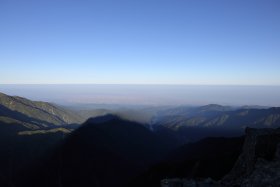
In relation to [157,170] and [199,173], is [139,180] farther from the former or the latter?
[199,173]

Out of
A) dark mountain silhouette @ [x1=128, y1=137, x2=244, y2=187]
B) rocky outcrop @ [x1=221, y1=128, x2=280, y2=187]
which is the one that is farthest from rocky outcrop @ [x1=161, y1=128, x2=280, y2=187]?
dark mountain silhouette @ [x1=128, y1=137, x2=244, y2=187]

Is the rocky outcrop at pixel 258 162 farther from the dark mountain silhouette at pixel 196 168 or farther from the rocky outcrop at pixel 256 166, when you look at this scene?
the dark mountain silhouette at pixel 196 168

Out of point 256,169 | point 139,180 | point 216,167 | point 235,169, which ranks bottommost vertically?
point 139,180

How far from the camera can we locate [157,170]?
179875 mm

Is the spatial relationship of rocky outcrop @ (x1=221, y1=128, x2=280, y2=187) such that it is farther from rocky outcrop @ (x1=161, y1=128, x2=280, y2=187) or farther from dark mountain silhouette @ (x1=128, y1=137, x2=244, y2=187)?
dark mountain silhouette @ (x1=128, y1=137, x2=244, y2=187)

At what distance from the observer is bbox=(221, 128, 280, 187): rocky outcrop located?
3334cm

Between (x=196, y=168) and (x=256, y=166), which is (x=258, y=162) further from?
(x=196, y=168)

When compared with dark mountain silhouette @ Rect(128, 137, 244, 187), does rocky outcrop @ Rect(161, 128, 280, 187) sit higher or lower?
higher

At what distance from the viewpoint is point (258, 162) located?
36.6 metres

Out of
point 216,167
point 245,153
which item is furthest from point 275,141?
point 216,167

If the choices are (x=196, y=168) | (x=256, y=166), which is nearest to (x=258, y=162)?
(x=256, y=166)

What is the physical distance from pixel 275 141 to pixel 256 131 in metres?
3.89

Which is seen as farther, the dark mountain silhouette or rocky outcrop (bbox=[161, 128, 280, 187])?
the dark mountain silhouette

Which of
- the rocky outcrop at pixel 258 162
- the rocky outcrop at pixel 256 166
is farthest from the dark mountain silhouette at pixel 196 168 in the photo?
the rocky outcrop at pixel 256 166
